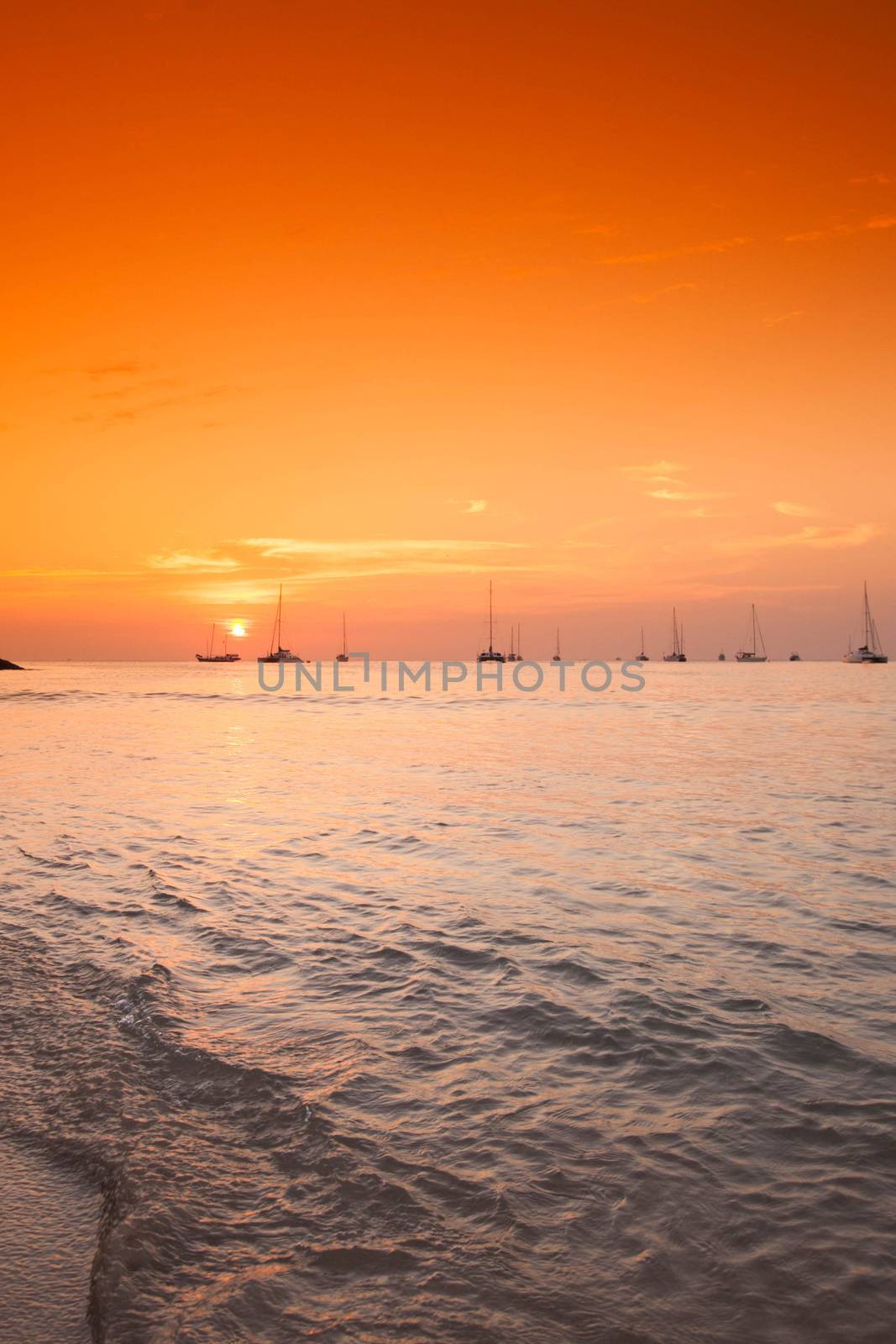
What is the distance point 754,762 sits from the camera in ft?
107

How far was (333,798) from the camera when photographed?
25234 millimetres

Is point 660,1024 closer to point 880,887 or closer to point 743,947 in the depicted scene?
point 743,947

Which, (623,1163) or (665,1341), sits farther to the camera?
(623,1163)

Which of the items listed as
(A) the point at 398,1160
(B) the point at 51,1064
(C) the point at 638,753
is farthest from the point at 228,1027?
(C) the point at 638,753

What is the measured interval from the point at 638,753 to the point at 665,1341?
33.3 metres

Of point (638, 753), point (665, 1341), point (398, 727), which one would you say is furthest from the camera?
point (398, 727)

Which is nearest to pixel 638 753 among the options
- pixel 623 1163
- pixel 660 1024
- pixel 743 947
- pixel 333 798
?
pixel 333 798

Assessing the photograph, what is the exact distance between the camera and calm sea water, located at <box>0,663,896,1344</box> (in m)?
4.74

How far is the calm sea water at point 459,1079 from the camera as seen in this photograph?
4.74m

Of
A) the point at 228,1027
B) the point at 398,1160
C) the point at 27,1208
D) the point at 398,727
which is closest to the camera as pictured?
the point at 27,1208

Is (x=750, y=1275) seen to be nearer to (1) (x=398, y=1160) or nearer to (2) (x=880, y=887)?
(1) (x=398, y=1160)

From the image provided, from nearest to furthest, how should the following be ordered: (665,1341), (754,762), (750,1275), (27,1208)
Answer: (665,1341) → (750,1275) → (27,1208) → (754,762)

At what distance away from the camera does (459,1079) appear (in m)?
7.39

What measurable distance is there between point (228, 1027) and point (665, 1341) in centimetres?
534
